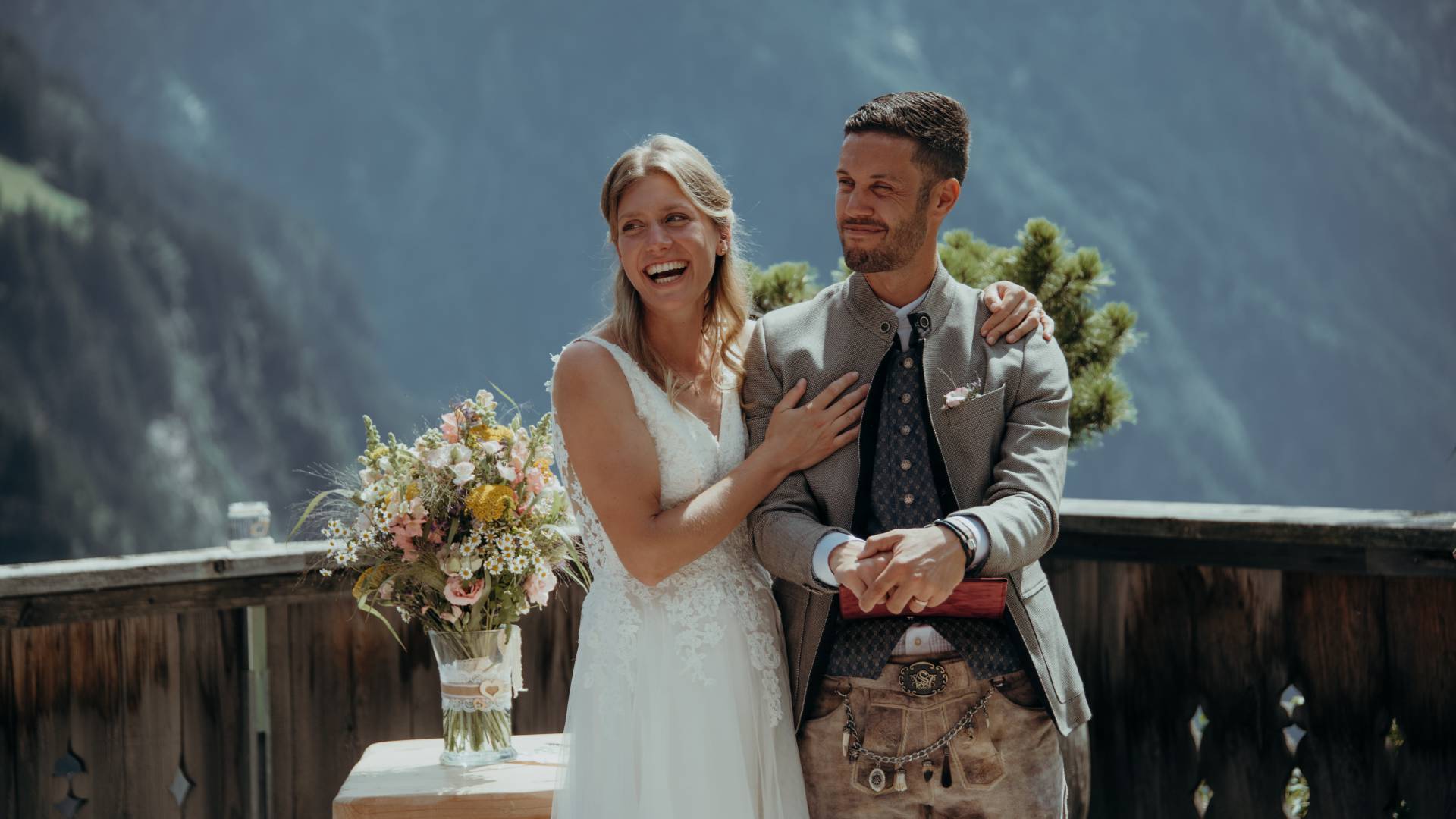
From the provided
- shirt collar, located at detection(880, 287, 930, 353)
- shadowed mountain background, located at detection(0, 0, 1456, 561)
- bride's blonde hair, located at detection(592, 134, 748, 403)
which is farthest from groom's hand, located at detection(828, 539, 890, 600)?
shadowed mountain background, located at detection(0, 0, 1456, 561)

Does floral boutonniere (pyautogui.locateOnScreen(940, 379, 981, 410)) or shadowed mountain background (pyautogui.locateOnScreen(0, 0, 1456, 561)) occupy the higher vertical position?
shadowed mountain background (pyautogui.locateOnScreen(0, 0, 1456, 561))

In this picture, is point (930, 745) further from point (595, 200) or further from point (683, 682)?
point (595, 200)

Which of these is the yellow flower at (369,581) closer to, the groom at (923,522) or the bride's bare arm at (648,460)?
the bride's bare arm at (648,460)

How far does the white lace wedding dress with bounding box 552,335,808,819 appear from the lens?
2.26m

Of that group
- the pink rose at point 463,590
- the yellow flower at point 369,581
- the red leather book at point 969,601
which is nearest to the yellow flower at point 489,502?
the pink rose at point 463,590

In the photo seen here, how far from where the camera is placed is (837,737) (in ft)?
7.16

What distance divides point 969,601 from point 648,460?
604mm

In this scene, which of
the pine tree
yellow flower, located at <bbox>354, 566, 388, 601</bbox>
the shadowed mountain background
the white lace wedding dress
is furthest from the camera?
the shadowed mountain background

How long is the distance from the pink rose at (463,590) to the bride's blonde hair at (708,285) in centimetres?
64

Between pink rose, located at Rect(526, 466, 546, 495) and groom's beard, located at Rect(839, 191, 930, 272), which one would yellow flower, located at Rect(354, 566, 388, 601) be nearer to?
pink rose, located at Rect(526, 466, 546, 495)

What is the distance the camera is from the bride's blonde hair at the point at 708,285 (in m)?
2.35

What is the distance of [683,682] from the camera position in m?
2.29

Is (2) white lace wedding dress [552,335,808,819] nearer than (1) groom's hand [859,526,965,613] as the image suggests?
No

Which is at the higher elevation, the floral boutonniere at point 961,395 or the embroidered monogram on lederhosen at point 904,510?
the floral boutonniere at point 961,395
